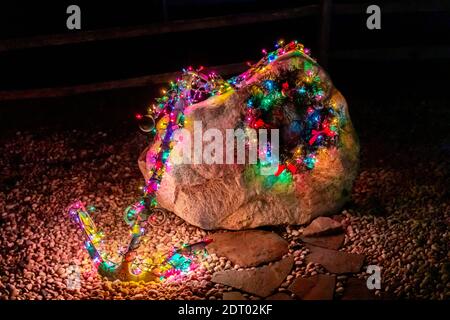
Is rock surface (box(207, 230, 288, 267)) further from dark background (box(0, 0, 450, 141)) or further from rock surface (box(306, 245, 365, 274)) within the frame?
dark background (box(0, 0, 450, 141))

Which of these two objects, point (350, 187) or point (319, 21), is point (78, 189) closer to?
point (350, 187)

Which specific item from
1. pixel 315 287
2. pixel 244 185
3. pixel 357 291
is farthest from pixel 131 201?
pixel 357 291

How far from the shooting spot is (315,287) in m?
4.37

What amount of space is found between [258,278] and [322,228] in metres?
0.98

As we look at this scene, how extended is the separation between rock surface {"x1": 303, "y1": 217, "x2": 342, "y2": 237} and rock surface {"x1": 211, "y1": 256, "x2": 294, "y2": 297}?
49 centimetres

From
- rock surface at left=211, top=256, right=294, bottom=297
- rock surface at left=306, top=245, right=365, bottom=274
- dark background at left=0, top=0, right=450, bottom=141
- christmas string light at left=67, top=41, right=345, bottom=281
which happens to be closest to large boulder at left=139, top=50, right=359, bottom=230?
christmas string light at left=67, top=41, right=345, bottom=281

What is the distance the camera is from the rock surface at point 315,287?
168 inches

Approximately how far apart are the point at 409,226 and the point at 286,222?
1293 millimetres

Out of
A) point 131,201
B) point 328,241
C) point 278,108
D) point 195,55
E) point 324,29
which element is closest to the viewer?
point 328,241

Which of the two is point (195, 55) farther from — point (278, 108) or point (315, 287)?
point (315, 287)

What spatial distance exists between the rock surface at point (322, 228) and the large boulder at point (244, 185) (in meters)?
0.08

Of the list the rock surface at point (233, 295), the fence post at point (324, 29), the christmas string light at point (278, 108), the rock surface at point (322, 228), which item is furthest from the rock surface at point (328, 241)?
the fence post at point (324, 29)

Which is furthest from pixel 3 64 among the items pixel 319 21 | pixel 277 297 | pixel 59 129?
pixel 277 297

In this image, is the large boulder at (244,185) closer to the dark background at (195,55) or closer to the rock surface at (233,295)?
the rock surface at (233,295)
